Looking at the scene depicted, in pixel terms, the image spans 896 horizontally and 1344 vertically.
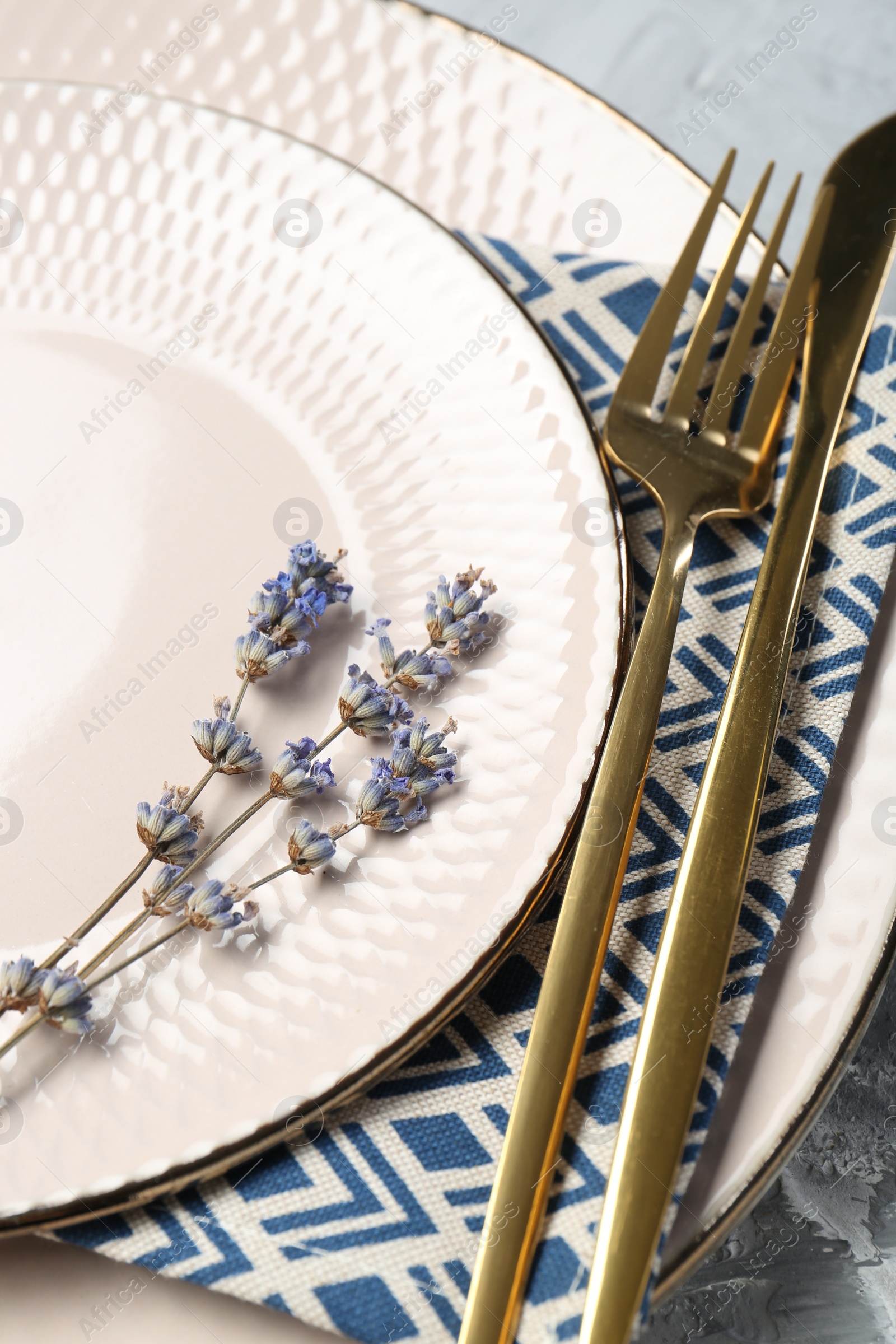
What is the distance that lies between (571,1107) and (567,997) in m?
0.04

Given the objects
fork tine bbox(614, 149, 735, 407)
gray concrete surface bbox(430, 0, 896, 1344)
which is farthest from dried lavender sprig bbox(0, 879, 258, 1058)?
gray concrete surface bbox(430, 0, 896, 1344)

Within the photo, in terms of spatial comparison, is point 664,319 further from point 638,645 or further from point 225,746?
point 225,746

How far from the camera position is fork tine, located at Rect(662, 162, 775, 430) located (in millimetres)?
509

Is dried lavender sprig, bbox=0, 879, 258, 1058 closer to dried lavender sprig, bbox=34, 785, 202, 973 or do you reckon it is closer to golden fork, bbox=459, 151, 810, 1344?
dried lavender sprig, bbox=34, 785, 202, 973

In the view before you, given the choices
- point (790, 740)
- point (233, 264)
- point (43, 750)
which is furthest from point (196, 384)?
point (790, 740)

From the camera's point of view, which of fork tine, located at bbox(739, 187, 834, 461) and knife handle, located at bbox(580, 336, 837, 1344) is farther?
fork tine, located at bbox(739, 187, 834, 461)

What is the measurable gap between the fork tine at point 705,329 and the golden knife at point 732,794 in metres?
0.04

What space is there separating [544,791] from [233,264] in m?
0.37

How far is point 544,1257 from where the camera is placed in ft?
1.14

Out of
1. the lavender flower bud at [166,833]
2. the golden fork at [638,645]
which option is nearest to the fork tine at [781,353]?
the golden fork at [638,645]

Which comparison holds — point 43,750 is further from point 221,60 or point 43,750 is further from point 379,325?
point 221,60

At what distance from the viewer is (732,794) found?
406mm

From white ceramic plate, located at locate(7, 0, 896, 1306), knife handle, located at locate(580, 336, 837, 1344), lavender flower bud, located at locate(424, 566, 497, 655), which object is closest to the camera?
knife handle, located at locate(580, 336, 837, 1344)

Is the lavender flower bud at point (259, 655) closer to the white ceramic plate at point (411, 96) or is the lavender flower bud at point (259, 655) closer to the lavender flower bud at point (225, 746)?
the lavender flower bud at point (225, 746)
